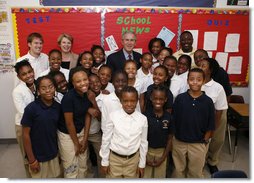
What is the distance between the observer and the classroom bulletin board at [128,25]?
3.29 meters

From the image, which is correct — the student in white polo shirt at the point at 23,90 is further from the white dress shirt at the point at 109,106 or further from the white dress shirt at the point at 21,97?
the white dress shirt at the point at 109,106

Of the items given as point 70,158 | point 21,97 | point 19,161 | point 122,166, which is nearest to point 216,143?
point 122,166

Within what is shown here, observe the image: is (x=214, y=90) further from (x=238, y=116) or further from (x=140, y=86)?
(x=238, y=116)

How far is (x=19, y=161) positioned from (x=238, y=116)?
2689mm

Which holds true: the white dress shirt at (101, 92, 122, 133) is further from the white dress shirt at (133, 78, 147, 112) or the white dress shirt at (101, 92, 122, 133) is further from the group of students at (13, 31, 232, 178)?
the white dress shirt at (133, 78, 147, 112)

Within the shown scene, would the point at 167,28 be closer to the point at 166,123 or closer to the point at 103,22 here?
the point at 103,22

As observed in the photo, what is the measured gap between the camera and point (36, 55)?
2.85 m

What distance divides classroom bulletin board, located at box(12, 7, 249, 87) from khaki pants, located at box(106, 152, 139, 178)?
1.81 metres

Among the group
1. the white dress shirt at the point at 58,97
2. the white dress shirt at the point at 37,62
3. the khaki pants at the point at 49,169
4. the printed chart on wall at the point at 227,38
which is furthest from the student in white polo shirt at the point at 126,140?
the printed chart on wall at the point at 227,38

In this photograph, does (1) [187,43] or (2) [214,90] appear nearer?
(2) [214,90]

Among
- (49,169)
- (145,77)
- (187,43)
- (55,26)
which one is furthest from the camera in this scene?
(55,26)

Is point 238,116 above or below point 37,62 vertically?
below

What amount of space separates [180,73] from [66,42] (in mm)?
1310

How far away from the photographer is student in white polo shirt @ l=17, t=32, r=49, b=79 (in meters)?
2.76
